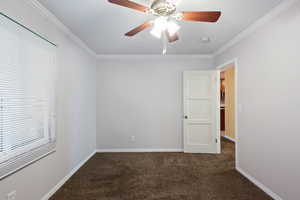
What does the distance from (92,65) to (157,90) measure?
5.68 ft

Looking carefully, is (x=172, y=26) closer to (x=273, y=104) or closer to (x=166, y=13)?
(x=166, y=13)

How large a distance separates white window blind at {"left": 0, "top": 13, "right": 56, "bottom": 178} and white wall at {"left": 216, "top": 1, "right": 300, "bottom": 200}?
3.04m

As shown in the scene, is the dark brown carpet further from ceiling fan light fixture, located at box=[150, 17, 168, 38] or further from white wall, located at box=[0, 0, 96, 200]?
ceiling fan light fixture, located at box=[150, 17, 168, 38]

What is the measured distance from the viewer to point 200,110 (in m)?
4.13

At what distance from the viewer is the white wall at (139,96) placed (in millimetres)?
4277

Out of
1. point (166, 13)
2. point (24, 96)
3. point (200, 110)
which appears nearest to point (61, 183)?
point (24, 96)

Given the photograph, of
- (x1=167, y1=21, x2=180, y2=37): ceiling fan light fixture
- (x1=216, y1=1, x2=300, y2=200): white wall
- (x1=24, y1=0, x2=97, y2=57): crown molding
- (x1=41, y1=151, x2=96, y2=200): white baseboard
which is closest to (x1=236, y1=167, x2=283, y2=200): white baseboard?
(x1=216, y1=1, x2=300, y2=200): white wall

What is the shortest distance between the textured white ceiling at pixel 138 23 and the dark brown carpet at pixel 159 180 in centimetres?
250

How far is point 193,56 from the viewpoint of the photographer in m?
4.27

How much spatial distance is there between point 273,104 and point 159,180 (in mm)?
2039

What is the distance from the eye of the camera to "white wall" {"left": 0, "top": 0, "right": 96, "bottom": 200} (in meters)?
1.77

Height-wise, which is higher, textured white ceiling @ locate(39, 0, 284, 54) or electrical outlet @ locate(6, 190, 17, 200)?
textured white ceiling @ locate(39, 0, 284, 54)

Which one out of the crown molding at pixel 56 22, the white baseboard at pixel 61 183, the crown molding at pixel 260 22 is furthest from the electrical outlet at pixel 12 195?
the crown molding at pixel 260 22

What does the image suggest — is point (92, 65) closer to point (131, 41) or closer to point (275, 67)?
point (131, 41)
